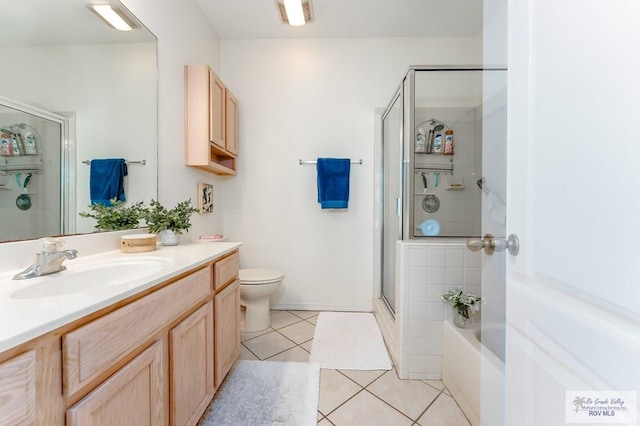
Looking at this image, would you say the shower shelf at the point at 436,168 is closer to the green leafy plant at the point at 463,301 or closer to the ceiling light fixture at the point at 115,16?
the green leafy plant at the point at 463,301

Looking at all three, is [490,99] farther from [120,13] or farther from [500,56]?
[120,13]

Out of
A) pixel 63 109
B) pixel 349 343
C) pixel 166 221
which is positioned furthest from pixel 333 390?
pixel 63 109

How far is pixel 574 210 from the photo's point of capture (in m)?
0.50

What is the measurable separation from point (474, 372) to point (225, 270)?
132 cm

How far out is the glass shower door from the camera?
1.93m

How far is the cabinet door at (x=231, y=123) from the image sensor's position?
224 cm

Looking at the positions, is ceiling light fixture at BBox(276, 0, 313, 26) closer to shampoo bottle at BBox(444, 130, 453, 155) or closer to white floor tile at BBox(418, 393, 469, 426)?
shampoo bottle at BBox(444, 130, 453, 155)

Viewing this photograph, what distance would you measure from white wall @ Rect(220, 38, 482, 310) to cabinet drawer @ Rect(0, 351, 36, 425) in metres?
2.08

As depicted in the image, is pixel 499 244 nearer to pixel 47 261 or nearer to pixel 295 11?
pixel 47 261

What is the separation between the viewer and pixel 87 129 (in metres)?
1.20

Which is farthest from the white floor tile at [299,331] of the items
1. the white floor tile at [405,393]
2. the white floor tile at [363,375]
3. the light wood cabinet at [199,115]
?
the light wood cabinet at [199,115]

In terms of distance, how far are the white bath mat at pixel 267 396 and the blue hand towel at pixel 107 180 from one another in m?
1.16

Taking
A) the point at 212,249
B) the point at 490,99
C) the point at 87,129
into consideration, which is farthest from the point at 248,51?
the point at 490,99

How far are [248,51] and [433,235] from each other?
2.37m
